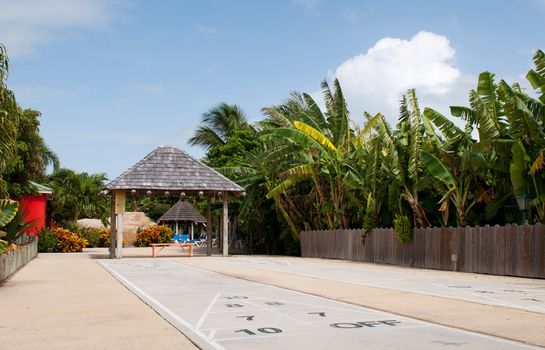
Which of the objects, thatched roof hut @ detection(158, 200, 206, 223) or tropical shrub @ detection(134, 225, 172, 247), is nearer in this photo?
tropical shrub @ detection(134, 225, 172, 247)

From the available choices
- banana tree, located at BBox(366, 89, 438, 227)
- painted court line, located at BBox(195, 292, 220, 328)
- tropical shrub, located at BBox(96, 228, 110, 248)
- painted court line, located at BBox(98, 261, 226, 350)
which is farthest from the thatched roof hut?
painted court line, located at BBox(195, 292, 220, 328)

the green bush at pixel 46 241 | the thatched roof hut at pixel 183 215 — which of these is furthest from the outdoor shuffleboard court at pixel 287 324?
the thatched roof hut at pixel 183 215

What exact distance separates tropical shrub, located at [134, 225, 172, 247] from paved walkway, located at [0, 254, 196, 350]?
32222mm

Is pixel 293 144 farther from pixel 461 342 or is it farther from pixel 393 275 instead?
pixel 461 342

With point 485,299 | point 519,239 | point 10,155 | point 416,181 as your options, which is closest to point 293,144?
point 416,181

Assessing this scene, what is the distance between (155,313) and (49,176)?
55573 mm

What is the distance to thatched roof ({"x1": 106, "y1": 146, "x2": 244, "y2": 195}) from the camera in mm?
29414

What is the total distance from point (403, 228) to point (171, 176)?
12.0 meters

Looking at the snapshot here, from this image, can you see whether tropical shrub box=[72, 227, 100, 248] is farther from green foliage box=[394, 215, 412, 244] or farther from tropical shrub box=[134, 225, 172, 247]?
green foliage box=[394, 215, 412, 244]

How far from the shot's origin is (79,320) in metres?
9.45

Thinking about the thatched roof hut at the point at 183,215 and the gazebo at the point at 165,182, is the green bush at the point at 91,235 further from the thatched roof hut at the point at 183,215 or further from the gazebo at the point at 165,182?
the gazebo at the point at 165,182

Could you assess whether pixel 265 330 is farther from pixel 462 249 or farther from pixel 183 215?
pixel 183 215

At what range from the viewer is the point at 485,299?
11.9 meters

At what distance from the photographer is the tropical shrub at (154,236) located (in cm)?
4788
